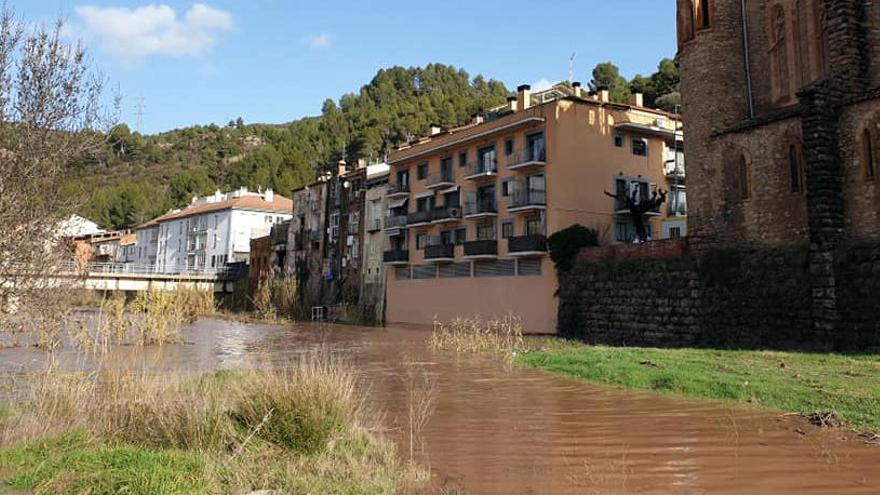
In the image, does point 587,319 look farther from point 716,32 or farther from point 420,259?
point 420,259

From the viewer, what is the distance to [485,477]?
7.62 m

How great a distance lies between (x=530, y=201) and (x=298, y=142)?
246 ft

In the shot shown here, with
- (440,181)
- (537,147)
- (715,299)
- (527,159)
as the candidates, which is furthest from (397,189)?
(715,299)

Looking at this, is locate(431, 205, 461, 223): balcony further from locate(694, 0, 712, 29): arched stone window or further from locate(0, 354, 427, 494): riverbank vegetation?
locate(0, 354, 427, 494): riverbank vegetation

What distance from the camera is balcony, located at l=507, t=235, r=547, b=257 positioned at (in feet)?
125

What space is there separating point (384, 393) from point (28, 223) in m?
7.91

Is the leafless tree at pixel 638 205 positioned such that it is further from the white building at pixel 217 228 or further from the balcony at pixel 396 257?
the white building at pixel 217 228

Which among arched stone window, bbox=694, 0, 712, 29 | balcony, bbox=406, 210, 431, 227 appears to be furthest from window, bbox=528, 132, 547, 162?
arched stone window, bbox=694, 0, 712, 29

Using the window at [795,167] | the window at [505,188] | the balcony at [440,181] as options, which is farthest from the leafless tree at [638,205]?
the balcony at [440,181]

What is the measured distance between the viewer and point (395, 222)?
52.1 metres

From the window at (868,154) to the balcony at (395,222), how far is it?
33304 millimetres

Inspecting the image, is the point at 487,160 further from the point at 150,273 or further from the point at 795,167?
the point at 150,273

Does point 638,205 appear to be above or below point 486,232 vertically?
above

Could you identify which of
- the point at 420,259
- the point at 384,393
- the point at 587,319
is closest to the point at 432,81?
the point at 420,259
